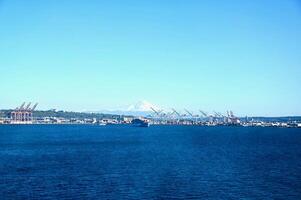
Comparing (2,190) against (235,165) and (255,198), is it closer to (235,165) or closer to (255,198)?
(255,198)

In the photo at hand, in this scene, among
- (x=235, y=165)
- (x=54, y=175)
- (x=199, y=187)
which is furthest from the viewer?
(x=235, y=165)

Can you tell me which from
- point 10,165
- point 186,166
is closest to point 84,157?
point 10,165

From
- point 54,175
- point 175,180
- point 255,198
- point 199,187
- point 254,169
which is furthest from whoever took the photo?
point 254,169

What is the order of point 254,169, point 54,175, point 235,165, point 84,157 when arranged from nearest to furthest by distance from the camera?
point 54,175 < point 254,169 < point 235,165 < point 84,157

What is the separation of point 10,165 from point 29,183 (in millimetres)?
10996

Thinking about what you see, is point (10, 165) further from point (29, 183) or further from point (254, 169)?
point (254, 169)

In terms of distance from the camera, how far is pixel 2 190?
28.3 metres

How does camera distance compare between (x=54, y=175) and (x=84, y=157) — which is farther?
(x=84, y=157)

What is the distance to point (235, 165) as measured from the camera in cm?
4206

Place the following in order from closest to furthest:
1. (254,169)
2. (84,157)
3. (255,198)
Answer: (255,198)
(254,169)
(84,157)

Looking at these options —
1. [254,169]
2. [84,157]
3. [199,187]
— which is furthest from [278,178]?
[84,157]

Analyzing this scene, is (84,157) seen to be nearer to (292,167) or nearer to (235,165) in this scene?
(235,165)

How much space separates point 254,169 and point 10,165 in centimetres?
2243

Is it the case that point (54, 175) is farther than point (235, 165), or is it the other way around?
point (235, 165)
